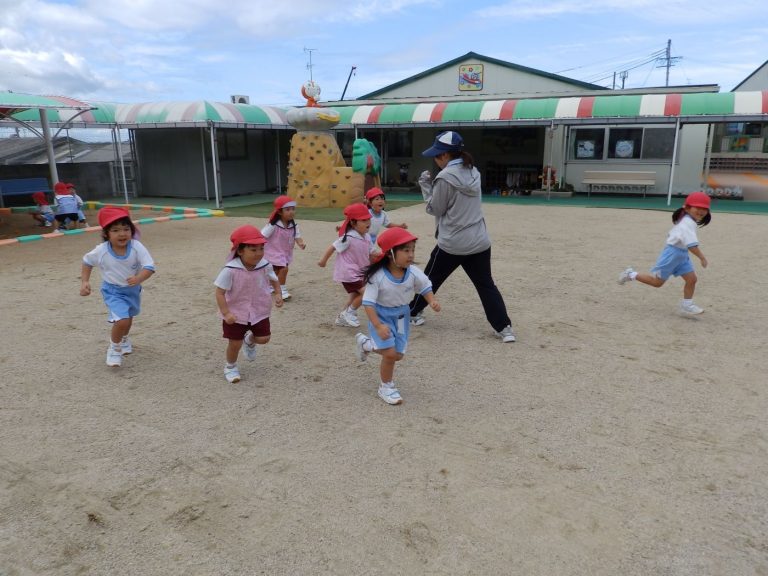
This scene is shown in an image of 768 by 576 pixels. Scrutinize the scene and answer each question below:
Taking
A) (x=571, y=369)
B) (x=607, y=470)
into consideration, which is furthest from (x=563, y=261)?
(x=607, y=470)

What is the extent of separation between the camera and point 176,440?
3.34 metres

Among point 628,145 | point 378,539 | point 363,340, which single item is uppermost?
point 628,145

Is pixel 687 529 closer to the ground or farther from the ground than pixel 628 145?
closer to the ground

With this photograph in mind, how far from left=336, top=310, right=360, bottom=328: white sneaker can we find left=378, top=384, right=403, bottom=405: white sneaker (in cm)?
159

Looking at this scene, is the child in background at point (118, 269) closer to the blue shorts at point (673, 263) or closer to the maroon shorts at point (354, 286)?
the maroon shorts at point (354, 286)

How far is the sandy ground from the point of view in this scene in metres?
2.44

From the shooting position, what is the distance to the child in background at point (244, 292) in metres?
3.91

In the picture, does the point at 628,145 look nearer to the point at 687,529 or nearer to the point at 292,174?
the point at 292,174

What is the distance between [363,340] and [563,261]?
5262 millimetres

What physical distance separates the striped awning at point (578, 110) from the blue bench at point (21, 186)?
29.5ft

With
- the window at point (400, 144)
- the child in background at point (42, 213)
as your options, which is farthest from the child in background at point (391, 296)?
the window at point (400, 144)

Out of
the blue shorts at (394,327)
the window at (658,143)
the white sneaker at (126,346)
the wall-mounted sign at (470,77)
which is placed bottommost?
the white sneaker at (126,346)

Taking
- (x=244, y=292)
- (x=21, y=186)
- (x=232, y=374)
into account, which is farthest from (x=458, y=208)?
(x=21, y=186)

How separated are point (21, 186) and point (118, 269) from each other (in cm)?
1349
